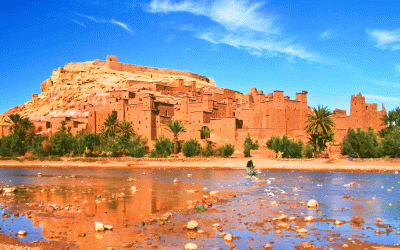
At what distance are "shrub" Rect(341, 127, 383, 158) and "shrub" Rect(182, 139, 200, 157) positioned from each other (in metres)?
15.4

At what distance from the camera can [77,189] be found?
2009 cm

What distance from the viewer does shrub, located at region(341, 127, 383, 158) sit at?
3681 centimetres

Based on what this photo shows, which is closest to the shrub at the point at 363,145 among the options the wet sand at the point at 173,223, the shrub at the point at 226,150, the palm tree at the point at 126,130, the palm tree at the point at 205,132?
the shrub at the point at 226,150

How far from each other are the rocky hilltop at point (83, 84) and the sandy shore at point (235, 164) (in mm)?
21573

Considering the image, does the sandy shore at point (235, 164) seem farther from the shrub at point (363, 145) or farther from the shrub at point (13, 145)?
the shrub at point (13, 145)

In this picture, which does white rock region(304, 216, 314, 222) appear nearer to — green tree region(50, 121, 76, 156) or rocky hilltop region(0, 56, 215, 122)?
green tree region(50, 121, 76, 156)

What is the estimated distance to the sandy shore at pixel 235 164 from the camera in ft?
110

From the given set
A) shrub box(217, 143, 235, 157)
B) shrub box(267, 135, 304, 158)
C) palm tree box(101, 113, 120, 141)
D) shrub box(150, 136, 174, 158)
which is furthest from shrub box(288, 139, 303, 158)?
palm tree box(101, 113, 120, 141)

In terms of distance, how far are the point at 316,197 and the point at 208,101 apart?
34784 millimetres

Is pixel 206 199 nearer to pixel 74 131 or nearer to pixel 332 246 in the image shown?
pixel 332 246

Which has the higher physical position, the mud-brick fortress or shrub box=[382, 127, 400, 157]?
the mud-brick fortress

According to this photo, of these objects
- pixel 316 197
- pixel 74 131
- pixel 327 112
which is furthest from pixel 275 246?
pixel 74 131

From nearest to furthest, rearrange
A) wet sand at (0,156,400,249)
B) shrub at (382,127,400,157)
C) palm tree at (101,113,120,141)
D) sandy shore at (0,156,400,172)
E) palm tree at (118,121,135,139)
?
wet sand at (0,156,400,249) → sandy shore at (0,156,400,172) → shrub at (382,127,400,157) → palm tree at (118,121,135,139) → palm tree at (101,113,120,141)

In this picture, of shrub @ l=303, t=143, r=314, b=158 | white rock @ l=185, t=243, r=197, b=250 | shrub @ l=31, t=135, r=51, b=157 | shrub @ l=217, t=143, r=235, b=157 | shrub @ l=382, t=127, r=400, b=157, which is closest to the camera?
white rock @ l=185, t=243, r=197, b=250
